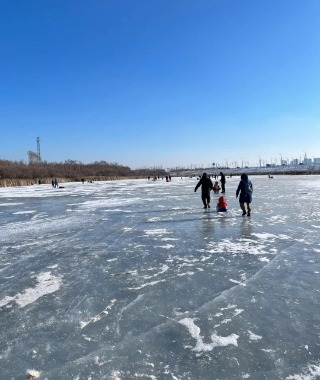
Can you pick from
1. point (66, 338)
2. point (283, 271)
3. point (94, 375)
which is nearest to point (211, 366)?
point (94, 375)

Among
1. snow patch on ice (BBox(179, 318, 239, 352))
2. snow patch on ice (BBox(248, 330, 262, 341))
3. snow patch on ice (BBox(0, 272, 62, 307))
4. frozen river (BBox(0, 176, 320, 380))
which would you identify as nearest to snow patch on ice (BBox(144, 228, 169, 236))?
frozen river (BBox(0, 176, 320, 380))

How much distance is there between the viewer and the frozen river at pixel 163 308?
2521 mm

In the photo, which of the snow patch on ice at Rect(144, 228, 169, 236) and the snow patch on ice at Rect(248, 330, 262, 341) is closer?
the snow patch on ice at Rect(248, 330, 262, 341)

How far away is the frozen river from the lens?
8.27 ft

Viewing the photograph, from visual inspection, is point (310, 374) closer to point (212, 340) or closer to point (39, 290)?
point (212, 340)

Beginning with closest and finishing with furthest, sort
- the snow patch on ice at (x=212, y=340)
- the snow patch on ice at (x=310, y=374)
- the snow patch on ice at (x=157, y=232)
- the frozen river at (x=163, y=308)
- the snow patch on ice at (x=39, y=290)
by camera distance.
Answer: the snow patch on ice at (x=310, y=374) < the frozen river at (x=163, y=308) < the snow patch on ice at (x=212, y=340) < the snow patch on ice at (x=39, y=290) < the snow patch on ice at (x=157, y=232)

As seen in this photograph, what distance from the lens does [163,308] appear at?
11.5ft

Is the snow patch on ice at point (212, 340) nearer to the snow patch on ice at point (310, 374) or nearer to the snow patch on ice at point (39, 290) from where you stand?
the snow patch on ice at point (310, 374)

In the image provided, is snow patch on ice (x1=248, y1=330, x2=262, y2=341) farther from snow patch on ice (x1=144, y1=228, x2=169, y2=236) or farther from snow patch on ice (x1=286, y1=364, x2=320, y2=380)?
snow patch on ice (x1=144, y1=228, x2=169, y2=236)

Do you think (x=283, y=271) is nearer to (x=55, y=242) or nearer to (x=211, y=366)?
(x=211, y=366)

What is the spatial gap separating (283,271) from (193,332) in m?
2.28

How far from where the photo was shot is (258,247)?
20.6 feet

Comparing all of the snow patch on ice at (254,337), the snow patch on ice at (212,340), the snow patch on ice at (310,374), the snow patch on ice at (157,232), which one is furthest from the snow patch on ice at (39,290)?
the snow patch on ice at (157,232)

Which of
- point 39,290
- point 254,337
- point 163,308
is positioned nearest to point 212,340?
point 254,337
